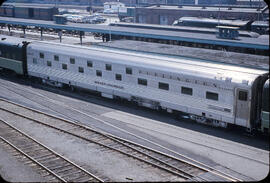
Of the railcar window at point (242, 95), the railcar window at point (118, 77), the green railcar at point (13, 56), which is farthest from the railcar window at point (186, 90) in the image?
the green railcar at point (13, 56)

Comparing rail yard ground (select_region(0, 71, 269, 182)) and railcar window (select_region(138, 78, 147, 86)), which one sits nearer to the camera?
rail yard ground (select_region(0, 71, 269, 182))

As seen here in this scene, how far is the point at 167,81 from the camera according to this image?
891 inches

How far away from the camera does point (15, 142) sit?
65.8 feet

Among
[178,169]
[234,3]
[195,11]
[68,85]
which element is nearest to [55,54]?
[68,85]

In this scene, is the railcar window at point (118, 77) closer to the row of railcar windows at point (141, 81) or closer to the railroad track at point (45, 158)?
the row of railcar windows at point (141, 81)

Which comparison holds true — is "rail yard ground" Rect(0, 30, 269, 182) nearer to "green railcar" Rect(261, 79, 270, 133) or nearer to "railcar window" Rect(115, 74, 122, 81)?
"green railcar" Rect(261, 79, 270, 133)

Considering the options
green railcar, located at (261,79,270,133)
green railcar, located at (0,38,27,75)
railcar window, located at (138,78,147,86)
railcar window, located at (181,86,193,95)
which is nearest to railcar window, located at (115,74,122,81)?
railcar window, located at (138,78,147,86)

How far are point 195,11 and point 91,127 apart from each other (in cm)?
5524

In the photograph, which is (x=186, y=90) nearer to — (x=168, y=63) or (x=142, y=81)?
(x=168, y=63)

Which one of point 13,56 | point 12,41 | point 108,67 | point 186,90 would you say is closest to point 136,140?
point 186,90

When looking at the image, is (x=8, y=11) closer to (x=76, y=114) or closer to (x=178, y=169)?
(x=76, y=114)

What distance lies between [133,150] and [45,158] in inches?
171

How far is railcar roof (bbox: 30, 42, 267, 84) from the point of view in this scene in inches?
780

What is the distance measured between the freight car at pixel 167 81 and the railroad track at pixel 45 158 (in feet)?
25.3
